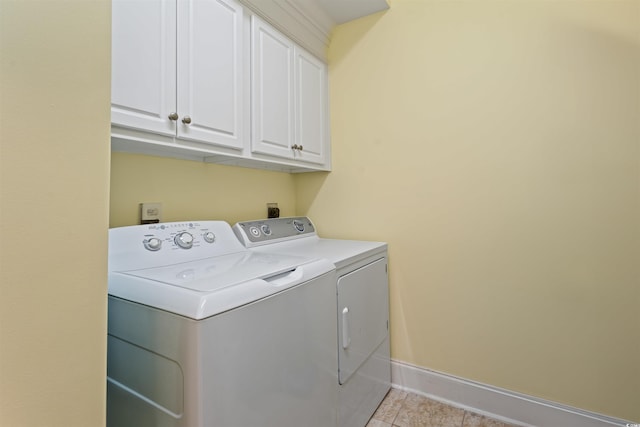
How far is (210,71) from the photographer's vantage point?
49.4 inches

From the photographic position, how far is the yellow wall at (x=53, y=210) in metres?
0.46

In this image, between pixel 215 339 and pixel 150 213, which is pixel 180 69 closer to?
pixel 150 213

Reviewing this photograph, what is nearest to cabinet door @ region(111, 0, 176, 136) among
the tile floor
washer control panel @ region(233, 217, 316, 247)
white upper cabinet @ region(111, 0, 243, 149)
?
white upper cabinet @ region(111, 0, 243, 149)

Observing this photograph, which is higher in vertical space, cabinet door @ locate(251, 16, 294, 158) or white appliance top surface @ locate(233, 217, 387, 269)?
cabinet door @ locate(251, 16, 294, 158)

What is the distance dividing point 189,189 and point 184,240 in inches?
14.6

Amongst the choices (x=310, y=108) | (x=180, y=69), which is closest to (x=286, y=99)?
(x=310, y=108)

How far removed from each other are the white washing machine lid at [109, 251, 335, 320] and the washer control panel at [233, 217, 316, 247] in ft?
1.27

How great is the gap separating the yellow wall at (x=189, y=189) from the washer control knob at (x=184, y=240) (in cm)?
21

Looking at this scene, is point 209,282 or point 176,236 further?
point 176,236

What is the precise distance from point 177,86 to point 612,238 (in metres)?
2.00

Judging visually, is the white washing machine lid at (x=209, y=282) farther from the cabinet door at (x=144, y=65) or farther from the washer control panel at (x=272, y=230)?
the cabinet door at (x=144, y=65)

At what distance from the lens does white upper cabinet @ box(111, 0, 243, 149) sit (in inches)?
38.8

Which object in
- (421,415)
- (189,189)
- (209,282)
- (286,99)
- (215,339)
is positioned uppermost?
(286,99)

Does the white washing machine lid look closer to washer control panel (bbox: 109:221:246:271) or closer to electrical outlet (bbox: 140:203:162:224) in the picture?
washer control panel (bbox: 109:221:246:271)
